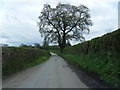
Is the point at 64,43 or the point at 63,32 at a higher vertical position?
the point at 63,32

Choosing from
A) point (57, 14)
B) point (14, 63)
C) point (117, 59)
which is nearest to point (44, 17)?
point (57, 14)

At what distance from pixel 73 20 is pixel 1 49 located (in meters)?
32.8

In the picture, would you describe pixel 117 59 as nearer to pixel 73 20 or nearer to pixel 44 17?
pixel 73 20

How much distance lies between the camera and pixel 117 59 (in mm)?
7234

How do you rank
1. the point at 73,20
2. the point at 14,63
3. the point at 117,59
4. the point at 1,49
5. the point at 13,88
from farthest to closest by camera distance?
the point at 73,20 → the point at 14,63 → the point at 1,49 → the point at 117,59 → the point at 13,88

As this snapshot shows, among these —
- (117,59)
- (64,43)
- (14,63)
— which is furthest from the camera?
(64,43)

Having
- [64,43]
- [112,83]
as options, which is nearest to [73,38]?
[64,43]

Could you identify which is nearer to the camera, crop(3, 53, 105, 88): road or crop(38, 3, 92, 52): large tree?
crop(3, 53, 105, 88): road

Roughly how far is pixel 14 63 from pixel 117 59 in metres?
6.82

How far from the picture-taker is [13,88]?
5508mm

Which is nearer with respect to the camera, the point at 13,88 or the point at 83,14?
the point at 13,88

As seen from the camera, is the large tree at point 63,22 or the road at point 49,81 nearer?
the road at point 49,81

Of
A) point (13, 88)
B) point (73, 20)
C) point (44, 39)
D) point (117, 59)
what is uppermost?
point (73, 20)

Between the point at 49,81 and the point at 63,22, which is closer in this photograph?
the point at 49,81
